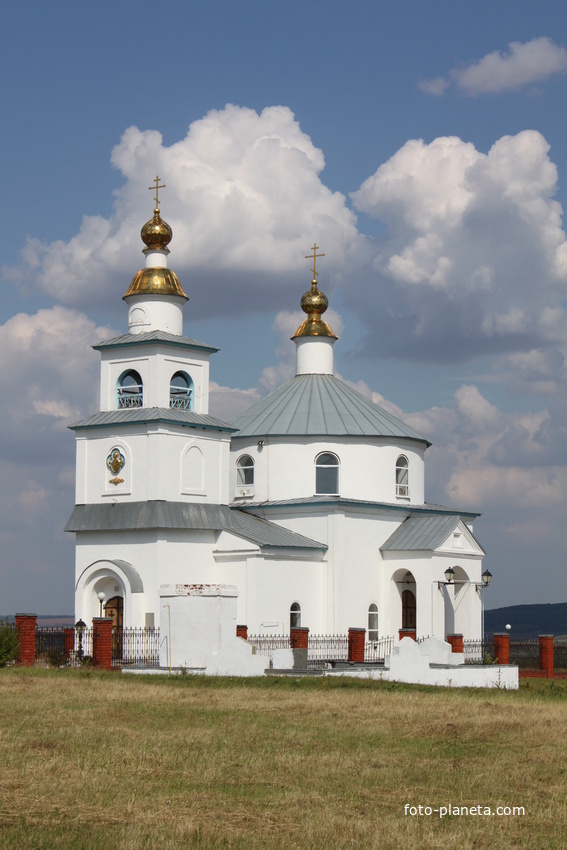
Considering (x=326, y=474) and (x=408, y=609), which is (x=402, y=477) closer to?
(x=326, y=474)

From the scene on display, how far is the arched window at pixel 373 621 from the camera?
37.7 metres

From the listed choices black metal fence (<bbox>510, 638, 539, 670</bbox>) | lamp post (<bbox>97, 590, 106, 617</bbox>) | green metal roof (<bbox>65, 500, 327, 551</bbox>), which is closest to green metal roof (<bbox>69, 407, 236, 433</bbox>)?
green metal roof (<bbox>65, 500, 327, 551</bbox>)

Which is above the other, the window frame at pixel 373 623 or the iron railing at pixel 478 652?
the window frame at pixel 373 623

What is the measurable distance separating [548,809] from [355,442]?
2764 cm

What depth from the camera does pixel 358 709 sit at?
19.0 m

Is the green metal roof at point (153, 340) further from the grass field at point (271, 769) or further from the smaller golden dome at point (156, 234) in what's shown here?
the grass field at point (271, 769)

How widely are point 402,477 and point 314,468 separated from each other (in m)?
3.38

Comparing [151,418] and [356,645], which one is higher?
[151,418]

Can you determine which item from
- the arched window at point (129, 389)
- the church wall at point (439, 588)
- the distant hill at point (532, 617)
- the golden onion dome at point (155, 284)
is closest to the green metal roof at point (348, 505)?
the church wall at point (439, 588)

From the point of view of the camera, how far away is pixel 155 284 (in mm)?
35500

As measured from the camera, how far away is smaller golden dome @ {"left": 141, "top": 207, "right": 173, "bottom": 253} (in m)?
35.8

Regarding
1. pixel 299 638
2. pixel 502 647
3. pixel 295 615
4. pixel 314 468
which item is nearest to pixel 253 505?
pixel 314 468

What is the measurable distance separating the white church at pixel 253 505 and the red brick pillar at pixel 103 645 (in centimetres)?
449

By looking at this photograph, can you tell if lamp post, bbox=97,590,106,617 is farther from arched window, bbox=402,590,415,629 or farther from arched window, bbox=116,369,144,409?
arched window, bbox=402,590,415,629
